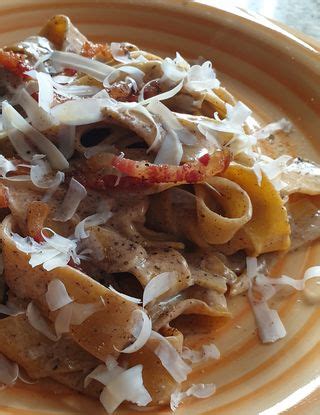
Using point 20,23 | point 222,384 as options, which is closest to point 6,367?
point 222,384

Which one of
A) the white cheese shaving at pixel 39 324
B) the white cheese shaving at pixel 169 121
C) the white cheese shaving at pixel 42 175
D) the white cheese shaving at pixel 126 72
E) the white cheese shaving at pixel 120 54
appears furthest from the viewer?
the white cheese shaving at pixel 120 54

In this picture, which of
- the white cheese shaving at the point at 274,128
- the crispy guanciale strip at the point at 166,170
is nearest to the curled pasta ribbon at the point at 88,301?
the crispy guanciale strip at the point at 166,170

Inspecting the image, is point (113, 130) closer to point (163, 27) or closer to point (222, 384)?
point (222, 384)

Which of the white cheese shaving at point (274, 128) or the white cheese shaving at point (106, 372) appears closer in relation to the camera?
the white cheese shaving at point (106, 372)

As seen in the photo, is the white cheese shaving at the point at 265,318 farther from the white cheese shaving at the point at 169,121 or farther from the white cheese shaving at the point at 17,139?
the white cheese shaving at the point at 17,139

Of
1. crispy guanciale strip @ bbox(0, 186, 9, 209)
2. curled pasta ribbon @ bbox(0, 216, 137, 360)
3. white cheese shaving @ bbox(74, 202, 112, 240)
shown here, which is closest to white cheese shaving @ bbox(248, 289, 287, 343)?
curled pasta ribbon @ bbox(0, 216, 137, 360)

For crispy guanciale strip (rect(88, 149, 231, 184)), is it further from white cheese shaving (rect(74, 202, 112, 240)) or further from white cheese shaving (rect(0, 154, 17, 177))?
white cheese shaving (rect(0, 154, 17, 177))
